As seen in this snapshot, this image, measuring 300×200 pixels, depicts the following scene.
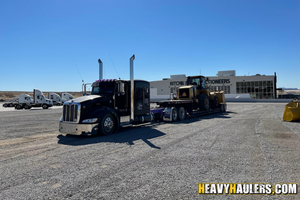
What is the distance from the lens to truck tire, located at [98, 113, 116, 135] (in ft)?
28.4

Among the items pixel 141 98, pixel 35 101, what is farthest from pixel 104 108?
pixel 35 101

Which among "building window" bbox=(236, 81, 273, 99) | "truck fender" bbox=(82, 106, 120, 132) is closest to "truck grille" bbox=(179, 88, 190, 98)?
"truck fender" bbox=(82, 106, 120, 132)

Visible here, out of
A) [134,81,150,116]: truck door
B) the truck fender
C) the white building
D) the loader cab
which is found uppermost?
the white building

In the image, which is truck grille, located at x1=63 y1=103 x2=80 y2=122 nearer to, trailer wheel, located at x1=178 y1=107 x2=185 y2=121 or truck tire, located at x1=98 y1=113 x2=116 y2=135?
truck tire, located at x1=98 y1=113 x2=116 y2=135

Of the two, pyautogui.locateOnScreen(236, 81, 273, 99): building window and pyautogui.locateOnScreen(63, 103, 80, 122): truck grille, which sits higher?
pyautogui.locateOnScreen(236, 81, 273, 99): building window

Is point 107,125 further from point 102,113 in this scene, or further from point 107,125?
point 102,113

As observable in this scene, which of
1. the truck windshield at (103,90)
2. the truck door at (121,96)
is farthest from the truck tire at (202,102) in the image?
the truck windshield at (103,90)

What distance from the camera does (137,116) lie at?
1100cm

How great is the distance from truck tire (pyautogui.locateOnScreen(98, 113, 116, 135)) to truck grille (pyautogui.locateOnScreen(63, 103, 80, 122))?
1.01 meters

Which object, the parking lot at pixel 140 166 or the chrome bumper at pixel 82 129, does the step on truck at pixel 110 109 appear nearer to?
the chrome bumper at pixel 82 129

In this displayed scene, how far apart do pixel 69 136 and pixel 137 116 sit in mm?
3523

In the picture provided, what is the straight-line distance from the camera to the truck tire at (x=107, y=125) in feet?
28.4

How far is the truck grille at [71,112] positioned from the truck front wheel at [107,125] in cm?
103

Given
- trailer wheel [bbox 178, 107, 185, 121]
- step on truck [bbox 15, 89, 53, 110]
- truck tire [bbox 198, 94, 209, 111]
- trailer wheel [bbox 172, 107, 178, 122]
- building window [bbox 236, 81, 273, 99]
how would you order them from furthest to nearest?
building window [bbox 236, 81, 273, 99], step on truck [bbox 15, 89, 53, 110], truck tire [bbox 198, 94, 209, 111], trailer wheel [bbox 178, 107, 185, 121], trailer wheel [bbox 172, 107, 178, 122]
